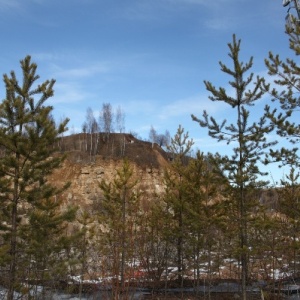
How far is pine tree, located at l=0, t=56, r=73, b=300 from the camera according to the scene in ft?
32.6

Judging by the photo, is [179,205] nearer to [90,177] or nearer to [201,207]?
[201,207]

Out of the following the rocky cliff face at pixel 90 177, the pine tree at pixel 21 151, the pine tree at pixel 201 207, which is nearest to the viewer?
the pine tree at pixel 21 151

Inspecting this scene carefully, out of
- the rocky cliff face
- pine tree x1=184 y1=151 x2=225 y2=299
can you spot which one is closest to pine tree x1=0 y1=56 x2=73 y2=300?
pine tree x1=184 y1=151 x2=225 y2=299

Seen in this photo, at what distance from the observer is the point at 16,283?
9.26 metres

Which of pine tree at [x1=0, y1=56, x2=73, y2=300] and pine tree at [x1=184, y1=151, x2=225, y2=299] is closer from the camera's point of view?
pine tree at [x1=0, y1=56, x2=73, y2=300]

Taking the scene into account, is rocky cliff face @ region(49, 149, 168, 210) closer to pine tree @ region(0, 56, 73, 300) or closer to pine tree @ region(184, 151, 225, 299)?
pine tree @ region(184, 151, 225, 299)

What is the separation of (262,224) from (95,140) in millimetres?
59536

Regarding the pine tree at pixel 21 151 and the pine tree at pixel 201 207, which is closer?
the pine tree at pixel 21 151

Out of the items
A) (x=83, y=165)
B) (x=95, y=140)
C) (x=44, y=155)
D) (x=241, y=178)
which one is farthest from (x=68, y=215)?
(x=95, y=140)

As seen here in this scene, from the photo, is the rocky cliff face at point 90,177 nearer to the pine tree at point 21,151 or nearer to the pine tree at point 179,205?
the pine tree at point 179,205

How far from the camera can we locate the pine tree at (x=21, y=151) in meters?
9.92

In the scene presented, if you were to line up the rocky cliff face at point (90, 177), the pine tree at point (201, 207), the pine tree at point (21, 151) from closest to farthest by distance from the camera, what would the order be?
the pine tree at point (21, 151) → the pine tree at point (201, 207) → the rocky cliff face at point (90, 177)

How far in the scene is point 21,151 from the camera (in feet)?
32.6

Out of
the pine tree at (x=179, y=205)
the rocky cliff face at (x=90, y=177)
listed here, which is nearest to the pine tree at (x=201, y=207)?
the pine tree at (x=179, y=205)
